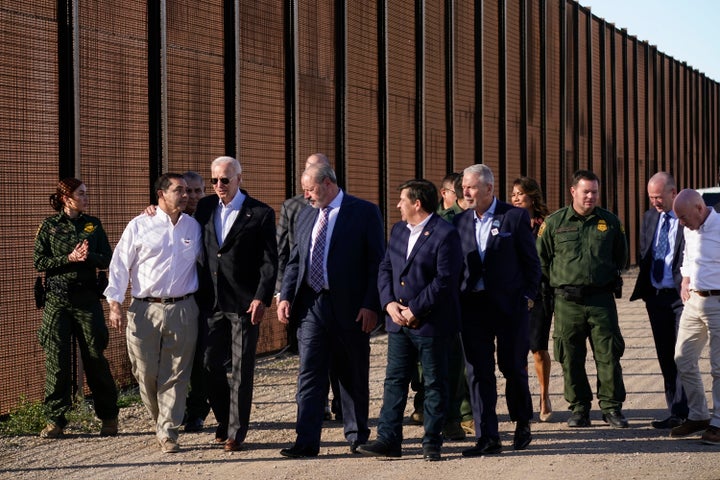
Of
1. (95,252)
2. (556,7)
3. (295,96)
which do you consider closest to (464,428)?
(95,252)

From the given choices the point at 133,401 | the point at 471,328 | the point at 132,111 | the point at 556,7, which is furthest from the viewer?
the point at 556,7

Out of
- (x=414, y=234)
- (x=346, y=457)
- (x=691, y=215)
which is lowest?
(x=346, y=457)

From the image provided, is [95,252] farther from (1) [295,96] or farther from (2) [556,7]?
(2) [556,7]

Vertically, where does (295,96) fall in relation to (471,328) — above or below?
above

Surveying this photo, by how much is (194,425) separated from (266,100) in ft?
18.6

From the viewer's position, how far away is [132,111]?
36.4 feet

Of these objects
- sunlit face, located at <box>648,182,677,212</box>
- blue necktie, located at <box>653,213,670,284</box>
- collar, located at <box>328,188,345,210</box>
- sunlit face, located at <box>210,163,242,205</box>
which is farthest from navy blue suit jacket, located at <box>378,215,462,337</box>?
sunlit face, located at <box>648,182,677,212</box>

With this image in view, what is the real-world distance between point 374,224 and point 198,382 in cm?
200

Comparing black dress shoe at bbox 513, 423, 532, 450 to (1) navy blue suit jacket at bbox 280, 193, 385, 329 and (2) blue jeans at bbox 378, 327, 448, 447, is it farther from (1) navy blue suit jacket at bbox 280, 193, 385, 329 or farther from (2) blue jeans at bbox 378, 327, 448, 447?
(1) navy blue suit jacket at bbox 280, 193, 385, 329

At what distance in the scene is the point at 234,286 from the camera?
312 inches

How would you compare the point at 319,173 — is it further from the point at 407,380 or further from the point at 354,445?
the point at 354,445

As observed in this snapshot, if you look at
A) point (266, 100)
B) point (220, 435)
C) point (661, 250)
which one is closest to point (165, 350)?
point (220, 435)

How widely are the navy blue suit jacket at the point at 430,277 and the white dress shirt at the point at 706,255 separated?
180 centimetres

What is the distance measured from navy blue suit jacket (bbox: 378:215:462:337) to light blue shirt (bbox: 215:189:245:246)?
108 cm
